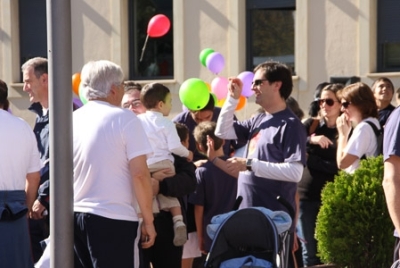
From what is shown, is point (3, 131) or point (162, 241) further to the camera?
point (162, 241)

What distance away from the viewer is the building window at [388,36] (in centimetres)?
1789

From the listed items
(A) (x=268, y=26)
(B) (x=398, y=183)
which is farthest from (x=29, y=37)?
(B) (x=398, y=183)

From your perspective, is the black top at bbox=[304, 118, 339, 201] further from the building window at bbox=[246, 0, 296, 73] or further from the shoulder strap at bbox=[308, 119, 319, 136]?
the building window at bbox=[246, 0, 296, 73]

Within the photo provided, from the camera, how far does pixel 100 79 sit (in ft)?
21.8

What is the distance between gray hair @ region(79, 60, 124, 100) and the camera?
6629 millimetres

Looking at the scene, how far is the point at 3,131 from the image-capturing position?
22.5 ft

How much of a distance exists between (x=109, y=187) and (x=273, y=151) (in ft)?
4.83

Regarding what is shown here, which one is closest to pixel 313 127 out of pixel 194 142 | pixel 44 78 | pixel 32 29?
pixel 194 142

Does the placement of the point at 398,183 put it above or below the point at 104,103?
below

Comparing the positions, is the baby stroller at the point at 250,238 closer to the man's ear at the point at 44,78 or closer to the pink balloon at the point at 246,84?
the man's ear at the point at 44,78

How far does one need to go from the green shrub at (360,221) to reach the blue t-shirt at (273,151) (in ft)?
2.18

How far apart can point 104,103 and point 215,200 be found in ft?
9.97

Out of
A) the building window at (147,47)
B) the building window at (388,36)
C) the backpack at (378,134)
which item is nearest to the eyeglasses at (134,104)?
the backpack at (378,134)

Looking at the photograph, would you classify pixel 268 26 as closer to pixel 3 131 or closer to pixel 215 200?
pixel 215 200
